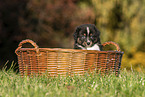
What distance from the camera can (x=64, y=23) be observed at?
12.8 metres

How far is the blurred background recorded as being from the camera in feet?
33.2

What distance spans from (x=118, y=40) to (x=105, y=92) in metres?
7.23

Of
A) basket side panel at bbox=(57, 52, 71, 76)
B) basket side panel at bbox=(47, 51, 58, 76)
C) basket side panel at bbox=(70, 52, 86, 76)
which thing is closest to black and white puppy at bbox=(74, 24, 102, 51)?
basket side panel at bbox=(70, 52, 86, 76)

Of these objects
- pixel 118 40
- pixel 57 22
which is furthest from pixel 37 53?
pixel 57 22

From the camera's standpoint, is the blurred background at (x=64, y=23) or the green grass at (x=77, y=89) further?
the blurred background at (x=64, y=23)

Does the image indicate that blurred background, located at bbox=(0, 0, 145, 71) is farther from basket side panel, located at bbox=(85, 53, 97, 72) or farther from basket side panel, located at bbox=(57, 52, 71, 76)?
basket side panel, located at bbox=(85, 53, 97, 72)

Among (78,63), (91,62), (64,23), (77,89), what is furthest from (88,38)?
(64,23)

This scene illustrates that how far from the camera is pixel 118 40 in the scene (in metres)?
9.98

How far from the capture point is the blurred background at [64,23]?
33.2 feet

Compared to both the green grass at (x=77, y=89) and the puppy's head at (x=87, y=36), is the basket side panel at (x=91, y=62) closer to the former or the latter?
the green grass at (x=77, y=89)

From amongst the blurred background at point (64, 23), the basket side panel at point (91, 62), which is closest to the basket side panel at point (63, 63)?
the basket side panel at point (91, 62)

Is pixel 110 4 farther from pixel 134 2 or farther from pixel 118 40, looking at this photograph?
pixel 118 40

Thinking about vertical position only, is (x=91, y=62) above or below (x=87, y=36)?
below

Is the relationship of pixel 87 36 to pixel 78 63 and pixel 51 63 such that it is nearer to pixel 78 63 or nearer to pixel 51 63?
pixel 78 63
